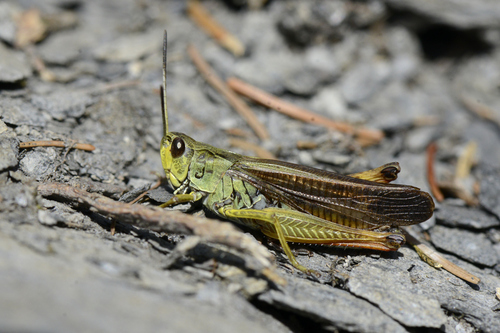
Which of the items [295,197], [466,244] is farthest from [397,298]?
[466,244]

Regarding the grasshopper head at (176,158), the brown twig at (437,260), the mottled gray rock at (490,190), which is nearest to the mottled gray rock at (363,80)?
the mottled gray rock at (490,190)

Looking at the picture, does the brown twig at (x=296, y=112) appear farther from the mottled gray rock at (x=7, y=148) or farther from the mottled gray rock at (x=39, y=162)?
the mottled gray rock at (x=7, y=148)

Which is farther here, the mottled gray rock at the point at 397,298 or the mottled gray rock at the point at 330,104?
the mottled gray rock at the point at 330,104

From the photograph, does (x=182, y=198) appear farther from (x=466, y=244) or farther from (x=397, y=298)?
(x=466, y=244)

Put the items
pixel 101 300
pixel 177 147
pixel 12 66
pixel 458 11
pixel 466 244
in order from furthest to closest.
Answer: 1. pixel 458 11
2. pixel 12 66
3. pixel 466 244
4. pixel 177 147
5. pixel 101 300

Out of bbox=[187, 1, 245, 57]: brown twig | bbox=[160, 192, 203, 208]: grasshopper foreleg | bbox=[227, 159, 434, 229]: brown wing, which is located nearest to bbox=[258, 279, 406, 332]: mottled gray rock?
bbox=[227, 159, 434, 229]: brown wing

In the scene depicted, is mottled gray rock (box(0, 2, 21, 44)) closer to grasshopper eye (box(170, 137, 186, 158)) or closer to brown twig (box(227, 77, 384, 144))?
brown twig (box(227, 77, 384, 144))
